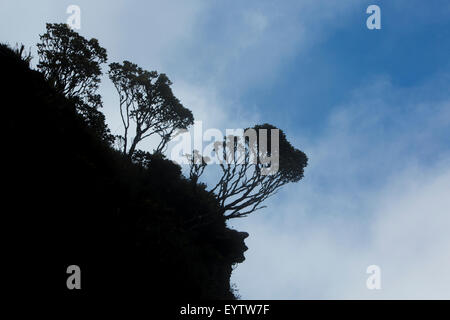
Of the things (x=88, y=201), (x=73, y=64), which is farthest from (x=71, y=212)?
(x=73, y=64)

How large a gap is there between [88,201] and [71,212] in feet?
3.99

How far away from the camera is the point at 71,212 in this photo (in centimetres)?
939

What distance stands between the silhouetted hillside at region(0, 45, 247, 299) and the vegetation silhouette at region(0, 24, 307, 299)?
0.11ft

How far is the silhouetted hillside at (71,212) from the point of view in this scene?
24.3 feet

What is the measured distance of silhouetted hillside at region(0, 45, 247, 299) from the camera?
7.40m

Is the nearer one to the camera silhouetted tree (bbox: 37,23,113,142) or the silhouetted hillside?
the silhouetted hillside

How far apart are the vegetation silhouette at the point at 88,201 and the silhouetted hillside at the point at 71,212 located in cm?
3

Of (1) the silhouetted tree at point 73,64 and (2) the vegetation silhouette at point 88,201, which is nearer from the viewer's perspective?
(2) the vegetation silhouette at point 88,201

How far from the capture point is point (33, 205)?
8188 millimetres

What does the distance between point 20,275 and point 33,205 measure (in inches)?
86.6

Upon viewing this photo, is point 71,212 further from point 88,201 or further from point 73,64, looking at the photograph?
point 73,64

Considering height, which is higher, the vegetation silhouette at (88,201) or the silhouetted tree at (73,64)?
the silhouetted tree at (73,64)
